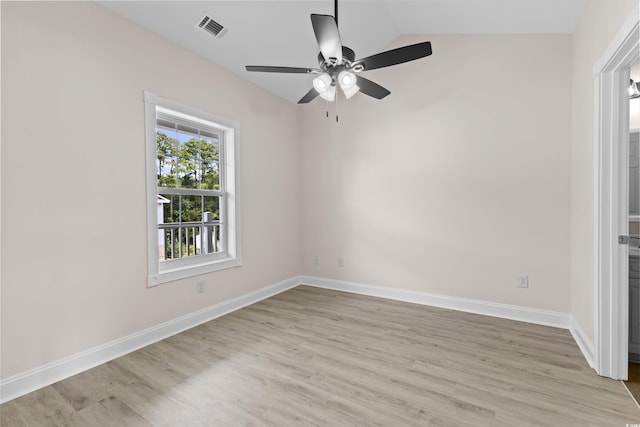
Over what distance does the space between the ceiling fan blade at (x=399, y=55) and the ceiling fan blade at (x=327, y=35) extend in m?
0.22

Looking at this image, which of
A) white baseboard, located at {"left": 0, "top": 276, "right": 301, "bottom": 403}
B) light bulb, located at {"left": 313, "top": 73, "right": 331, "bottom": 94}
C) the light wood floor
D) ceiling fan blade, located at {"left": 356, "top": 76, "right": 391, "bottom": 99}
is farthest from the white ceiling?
the light wood floor

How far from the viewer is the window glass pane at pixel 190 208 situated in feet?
10.5

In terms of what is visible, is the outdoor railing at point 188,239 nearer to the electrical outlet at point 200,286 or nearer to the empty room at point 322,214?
the empty room at point 322,214

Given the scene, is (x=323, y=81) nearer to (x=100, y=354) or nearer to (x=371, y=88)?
(x=371, y=88)

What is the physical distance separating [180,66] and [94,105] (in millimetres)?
969

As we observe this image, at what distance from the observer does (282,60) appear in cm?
360

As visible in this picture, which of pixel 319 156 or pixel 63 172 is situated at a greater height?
pixel 319 156

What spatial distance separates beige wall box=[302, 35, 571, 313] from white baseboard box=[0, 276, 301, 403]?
1.88m

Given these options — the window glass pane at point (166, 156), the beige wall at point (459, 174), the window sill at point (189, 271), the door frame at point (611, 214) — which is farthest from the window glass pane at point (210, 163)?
the door frame at point (611, 214)

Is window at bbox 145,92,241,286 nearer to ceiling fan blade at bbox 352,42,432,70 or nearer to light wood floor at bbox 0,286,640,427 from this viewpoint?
light wood floor at bbox 0,286,640,427

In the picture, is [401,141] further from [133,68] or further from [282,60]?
[133,68]

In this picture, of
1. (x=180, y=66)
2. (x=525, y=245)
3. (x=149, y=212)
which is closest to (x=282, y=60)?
(x=180, y=66)

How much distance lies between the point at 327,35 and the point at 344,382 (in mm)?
2337

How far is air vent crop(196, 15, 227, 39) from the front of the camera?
109 inches
